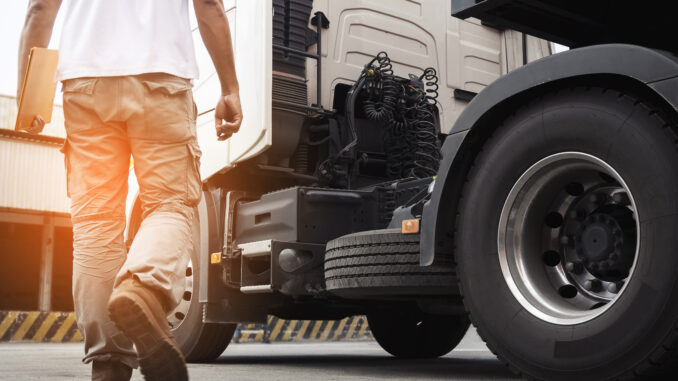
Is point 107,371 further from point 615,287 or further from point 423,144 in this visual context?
point 423,144

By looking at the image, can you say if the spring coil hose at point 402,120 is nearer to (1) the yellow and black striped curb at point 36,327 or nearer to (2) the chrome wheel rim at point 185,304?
(2) the chrome wheel rim at point 185,304

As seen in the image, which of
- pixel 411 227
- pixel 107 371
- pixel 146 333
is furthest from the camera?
pixel 411 227

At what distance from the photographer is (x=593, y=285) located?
2811 mm

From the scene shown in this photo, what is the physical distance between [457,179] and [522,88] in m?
0.46

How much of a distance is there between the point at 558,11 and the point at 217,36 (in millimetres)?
1348

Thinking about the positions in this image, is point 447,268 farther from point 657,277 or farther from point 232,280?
point 232,280

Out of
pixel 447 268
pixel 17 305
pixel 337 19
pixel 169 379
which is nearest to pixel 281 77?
pixel 337 19

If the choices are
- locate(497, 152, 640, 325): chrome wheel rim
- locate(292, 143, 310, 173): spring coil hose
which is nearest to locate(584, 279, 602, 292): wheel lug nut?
locate(497, 152, 640, 325): chrome wheel rim

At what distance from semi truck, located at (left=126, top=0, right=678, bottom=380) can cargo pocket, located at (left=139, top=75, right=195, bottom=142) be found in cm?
105

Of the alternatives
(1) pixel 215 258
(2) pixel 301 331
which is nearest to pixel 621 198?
(1) pixel 215 258

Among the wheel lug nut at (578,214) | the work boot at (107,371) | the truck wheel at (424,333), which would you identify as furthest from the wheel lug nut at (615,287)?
the truck wheel at (424,333)

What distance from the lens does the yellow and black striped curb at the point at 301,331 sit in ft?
54.0

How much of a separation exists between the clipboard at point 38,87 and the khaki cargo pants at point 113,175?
68 millimetres

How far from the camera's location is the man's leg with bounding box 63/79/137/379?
8.52 feet
